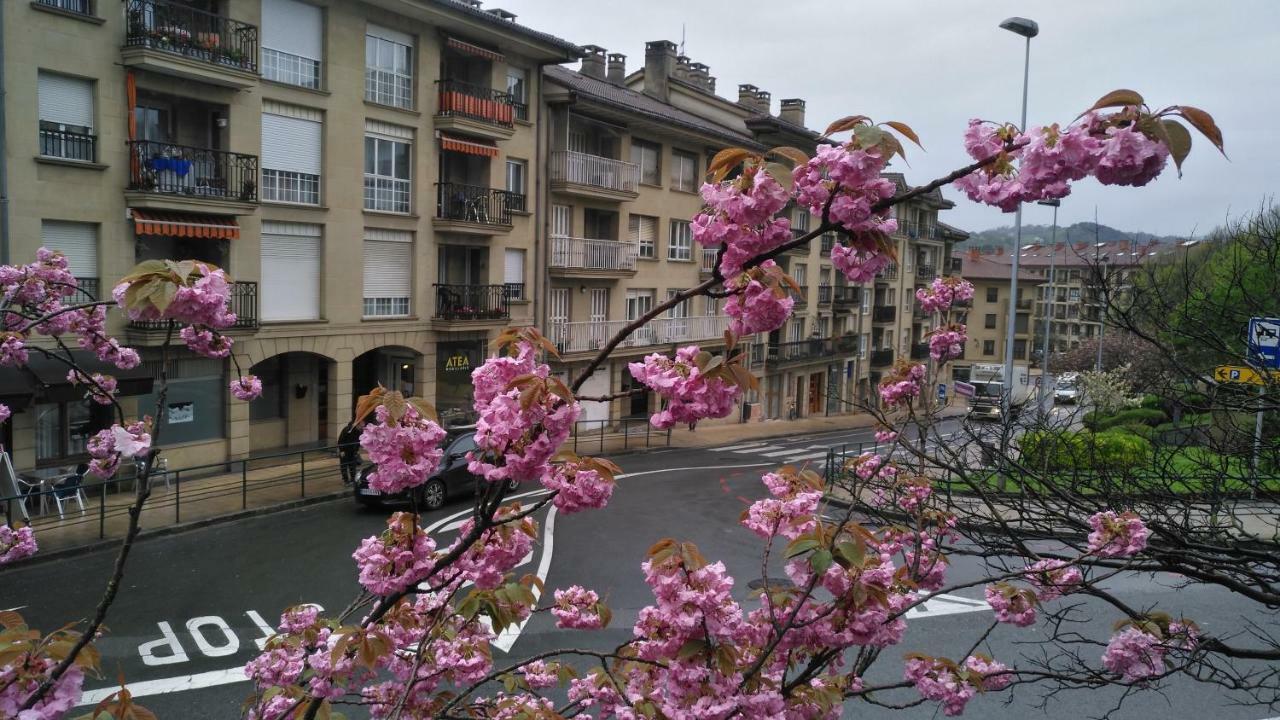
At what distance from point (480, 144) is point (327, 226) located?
5523 millimetres

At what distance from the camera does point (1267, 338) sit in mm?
7453

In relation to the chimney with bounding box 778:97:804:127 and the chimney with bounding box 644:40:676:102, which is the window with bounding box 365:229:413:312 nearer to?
the chimney with bounding box 644:40:676:102

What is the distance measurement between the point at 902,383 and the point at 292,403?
739 inches

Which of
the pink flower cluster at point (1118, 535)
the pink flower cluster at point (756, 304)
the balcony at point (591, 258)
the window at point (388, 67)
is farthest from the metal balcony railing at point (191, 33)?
the pink flower cluster at point (1118, 535)

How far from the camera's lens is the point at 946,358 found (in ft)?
28.6

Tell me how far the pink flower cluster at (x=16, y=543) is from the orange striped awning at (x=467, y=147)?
19110 millimetres

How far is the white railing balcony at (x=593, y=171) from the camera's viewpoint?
27781mm

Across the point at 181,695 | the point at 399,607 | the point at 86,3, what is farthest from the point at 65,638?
the point at 86,3

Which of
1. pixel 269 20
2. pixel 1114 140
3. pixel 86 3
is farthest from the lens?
pixel 269 20

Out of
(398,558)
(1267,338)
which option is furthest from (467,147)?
(398,558)

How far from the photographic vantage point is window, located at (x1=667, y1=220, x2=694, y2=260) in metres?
34.5

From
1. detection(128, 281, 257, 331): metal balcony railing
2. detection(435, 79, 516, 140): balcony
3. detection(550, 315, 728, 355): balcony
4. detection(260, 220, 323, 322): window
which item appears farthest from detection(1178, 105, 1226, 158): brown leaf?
detection(550, 315, 728, 355): balcony

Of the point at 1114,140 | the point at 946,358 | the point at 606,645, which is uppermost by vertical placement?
the point at 1114,140

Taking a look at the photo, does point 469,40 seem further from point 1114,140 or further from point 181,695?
point 1114,140
